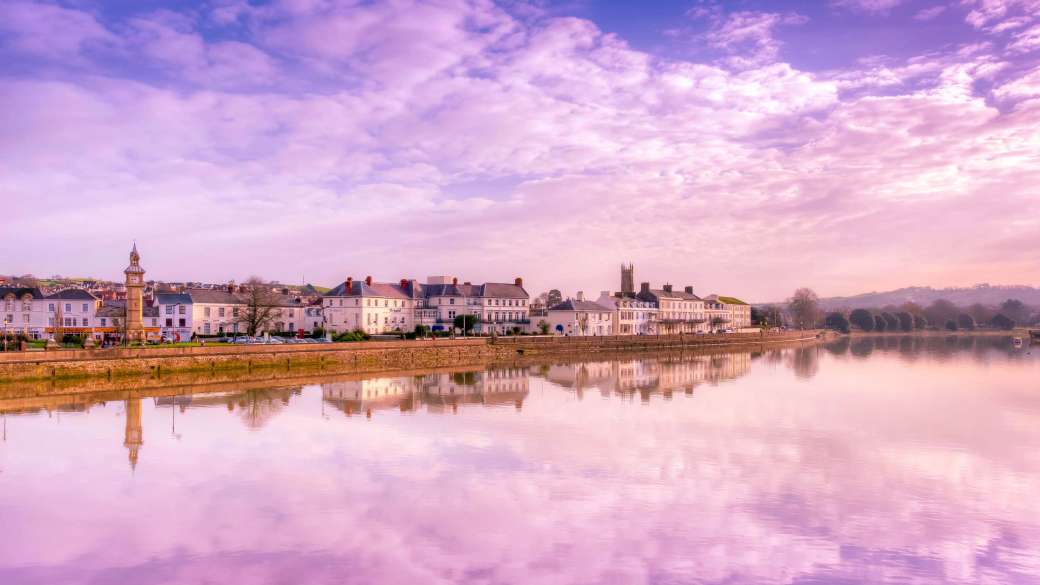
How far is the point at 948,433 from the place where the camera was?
81.0 ft

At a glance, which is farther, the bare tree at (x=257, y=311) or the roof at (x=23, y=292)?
the bare tree at (x=257, y=311)

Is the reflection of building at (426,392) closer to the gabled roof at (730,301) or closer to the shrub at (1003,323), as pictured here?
the gabled roof at (730,301)

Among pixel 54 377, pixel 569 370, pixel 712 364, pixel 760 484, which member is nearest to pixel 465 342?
pixel 569 370

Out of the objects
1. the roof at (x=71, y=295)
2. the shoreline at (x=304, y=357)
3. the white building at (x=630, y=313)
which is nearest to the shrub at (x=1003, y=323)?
the white building at (x=630, y=313)

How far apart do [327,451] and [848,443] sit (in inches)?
593

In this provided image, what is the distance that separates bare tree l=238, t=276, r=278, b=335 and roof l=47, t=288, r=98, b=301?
11.4 metres

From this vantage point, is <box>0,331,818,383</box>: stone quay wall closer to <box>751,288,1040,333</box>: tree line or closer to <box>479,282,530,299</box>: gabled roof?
Result: <box>479,282,530,299</box>: gabled roof

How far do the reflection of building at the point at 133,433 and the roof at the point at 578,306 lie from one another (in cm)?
5370

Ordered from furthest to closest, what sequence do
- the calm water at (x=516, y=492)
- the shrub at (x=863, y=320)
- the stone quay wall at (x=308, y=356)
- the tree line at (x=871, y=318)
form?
the shrub at (x=863, y=320), the tree line at (x=871, y=318), the stone quay wall at (x=308, y=356), the calm water at (x=516, y=492)

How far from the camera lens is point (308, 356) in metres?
47.0

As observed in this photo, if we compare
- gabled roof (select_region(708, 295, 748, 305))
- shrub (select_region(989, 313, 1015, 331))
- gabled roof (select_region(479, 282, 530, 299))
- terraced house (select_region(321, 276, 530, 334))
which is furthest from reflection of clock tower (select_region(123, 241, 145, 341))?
shrub (select_region(989, 313, 1015, 331))

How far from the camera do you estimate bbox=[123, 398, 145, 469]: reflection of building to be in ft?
70.6

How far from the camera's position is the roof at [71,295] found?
59.8m

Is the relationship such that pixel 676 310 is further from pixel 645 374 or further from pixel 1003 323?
Result: pixel 1003 323
